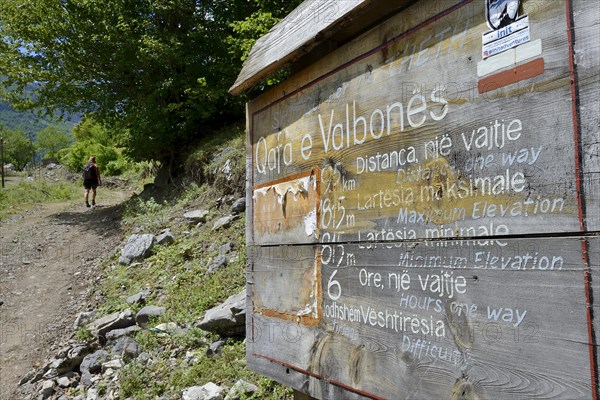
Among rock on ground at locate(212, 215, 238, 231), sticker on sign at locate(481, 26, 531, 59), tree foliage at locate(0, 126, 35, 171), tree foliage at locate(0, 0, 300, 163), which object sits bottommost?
rock on ground at locate(212, 215, 238, 231)

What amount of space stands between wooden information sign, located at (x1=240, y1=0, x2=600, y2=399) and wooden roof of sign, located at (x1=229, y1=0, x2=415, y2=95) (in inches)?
3.3

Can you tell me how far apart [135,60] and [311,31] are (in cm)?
1246

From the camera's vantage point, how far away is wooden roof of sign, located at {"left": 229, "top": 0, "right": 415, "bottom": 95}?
6.46ft

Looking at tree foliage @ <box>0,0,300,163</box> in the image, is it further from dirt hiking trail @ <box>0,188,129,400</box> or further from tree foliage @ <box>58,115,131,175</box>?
tree foliage @ <box>58,115,131,175</box>

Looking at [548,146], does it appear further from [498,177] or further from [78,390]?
[78,390]

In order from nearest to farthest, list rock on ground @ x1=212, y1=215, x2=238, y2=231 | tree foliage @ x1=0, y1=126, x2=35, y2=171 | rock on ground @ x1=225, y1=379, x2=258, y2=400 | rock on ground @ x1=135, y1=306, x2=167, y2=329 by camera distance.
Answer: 1. rock on ground @ x1=225, y1=379, x2=258, y2=400
2. rock on ground @ x1=135, y1=306, x2=167, y2=329
3. rock on ground @ x1=212, y1=215, x2=238, y2=231
4. tree foliage @ x1=0, y1=126, x2=35, y2=171

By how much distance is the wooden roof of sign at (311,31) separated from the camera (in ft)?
6.46

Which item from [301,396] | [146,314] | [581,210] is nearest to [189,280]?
[146,314]

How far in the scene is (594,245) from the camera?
1.23m

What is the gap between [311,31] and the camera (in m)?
2.20

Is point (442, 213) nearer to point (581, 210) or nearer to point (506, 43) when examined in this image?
point (581, 210)

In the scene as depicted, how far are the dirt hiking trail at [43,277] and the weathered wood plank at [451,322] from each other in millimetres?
5033

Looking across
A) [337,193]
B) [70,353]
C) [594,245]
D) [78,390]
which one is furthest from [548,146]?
[70,353]

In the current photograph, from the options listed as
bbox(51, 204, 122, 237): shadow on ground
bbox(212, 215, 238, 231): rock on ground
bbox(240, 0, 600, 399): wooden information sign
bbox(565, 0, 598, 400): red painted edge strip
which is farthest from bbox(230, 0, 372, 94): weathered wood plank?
bbox(51, 204, 122, 237): shadow on ground
